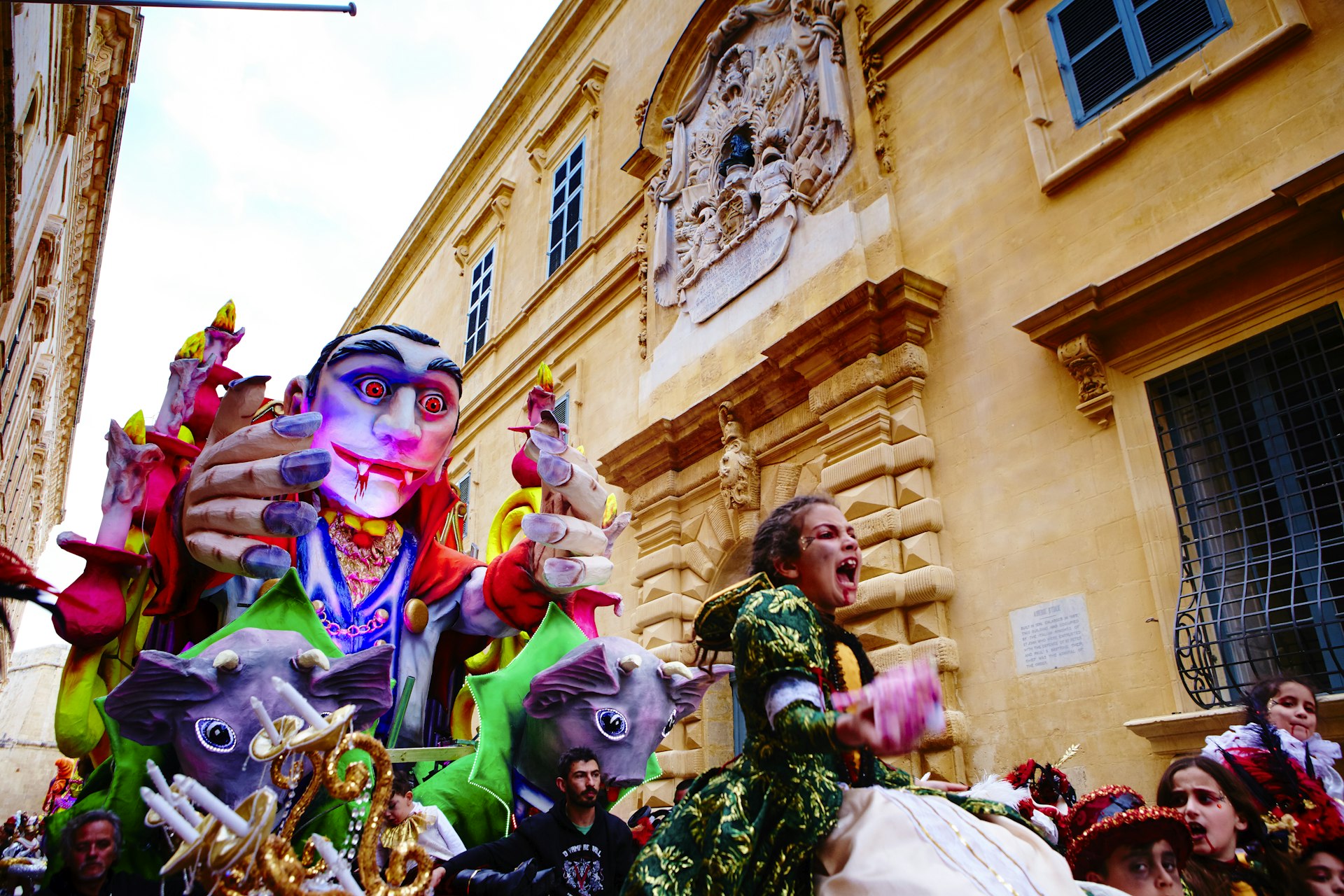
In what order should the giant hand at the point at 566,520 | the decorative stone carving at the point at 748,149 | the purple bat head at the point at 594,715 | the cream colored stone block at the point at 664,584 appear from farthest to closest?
the cream colored stone block at the point at 664,584, the decorative stone carving at the point at 748,149, the giant hand at the point at 566,520, the purple bat head at the point at 594,715

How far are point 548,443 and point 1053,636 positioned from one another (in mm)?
3518

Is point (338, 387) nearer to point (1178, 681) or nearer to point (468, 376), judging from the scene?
point (1178, 681)

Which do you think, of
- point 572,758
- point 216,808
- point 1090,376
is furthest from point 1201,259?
point 216,808

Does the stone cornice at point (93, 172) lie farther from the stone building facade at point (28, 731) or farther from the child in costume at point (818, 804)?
the child in costume at point (818, 804)

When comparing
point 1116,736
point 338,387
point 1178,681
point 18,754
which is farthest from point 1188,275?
point 18,754

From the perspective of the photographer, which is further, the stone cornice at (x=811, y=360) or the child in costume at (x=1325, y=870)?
the stone cornice at (x=811, y=360)

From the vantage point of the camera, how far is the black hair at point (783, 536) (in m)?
2.16

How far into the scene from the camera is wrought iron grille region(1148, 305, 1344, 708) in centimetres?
433

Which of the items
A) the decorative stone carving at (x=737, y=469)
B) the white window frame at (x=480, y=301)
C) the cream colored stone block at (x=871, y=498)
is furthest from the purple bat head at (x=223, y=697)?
the white window frame at (x=480, y=301)

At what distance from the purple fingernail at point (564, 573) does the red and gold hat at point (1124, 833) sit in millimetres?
1795

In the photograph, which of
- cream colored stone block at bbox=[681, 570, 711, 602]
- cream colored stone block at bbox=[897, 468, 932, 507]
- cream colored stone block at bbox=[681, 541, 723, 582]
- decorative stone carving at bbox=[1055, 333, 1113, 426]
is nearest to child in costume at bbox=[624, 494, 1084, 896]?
decorative stone carving at bbox=[1055, 333, 1113, 426]

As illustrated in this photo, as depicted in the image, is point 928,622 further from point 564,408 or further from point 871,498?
point 564,408

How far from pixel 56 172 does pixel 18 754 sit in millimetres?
16593

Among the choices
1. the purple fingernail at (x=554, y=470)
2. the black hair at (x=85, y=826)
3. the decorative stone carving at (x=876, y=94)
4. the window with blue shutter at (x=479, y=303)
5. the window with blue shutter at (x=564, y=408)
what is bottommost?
the black hair at (x=85, y=826)
